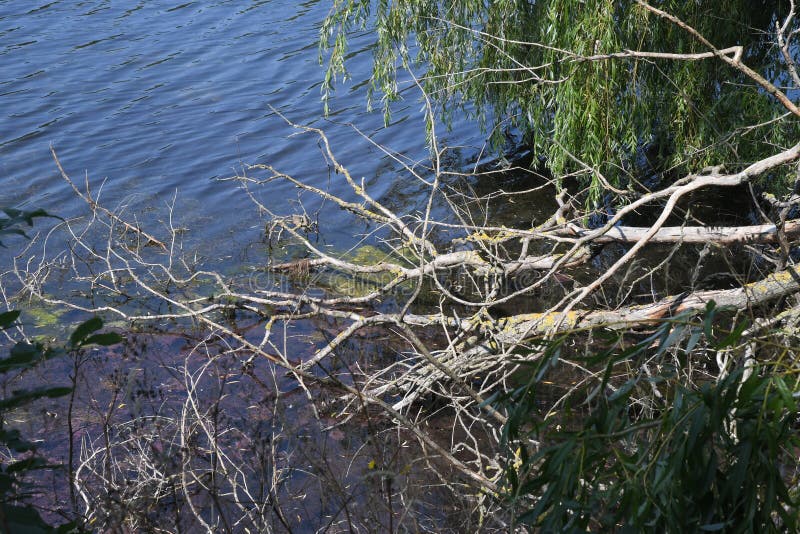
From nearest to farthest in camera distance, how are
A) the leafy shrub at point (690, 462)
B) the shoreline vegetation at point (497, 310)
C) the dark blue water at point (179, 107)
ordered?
1. the leafy shrub at point (690, 462)
2. the shoreline vegetation at point (497, 310)
3. the dark blue water at point (179, 107)

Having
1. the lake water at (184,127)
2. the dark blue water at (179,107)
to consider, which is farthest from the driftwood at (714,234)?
the dark blue water at (179,107)

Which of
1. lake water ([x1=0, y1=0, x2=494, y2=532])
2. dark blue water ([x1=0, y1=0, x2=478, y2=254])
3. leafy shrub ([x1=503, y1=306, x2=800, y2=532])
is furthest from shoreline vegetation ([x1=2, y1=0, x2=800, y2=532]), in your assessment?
dark blue water ([x1=0, y1=0, x2=478, y2=254])

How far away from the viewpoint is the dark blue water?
10.2 metres

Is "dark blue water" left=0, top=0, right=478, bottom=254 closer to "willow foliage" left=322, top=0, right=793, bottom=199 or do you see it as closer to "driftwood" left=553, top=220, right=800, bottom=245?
"willow foliage" left=322, top=0, right=793, bottom=199

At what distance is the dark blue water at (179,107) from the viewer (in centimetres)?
1020

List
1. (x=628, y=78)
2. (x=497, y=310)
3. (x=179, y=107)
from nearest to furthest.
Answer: (x=497, y=310) → (x=628, y=78) → (x=179, y=107)

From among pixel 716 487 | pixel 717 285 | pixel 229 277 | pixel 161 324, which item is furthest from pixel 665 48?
pixel 716 487

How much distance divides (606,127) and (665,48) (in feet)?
3.19

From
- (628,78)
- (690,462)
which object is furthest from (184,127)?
(690,462)

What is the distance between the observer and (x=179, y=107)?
494 inches

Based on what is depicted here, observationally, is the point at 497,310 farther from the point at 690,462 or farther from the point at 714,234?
the point at 690,462

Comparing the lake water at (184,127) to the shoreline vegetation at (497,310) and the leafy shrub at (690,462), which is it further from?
the leafy shrub at (690,462)

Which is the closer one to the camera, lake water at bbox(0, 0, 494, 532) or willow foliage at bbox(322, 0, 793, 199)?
lake water at bbox(0, 0, 494, 532)

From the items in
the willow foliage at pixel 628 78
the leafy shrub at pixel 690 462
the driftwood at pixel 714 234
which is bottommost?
the driftwood at pixel 714 234
